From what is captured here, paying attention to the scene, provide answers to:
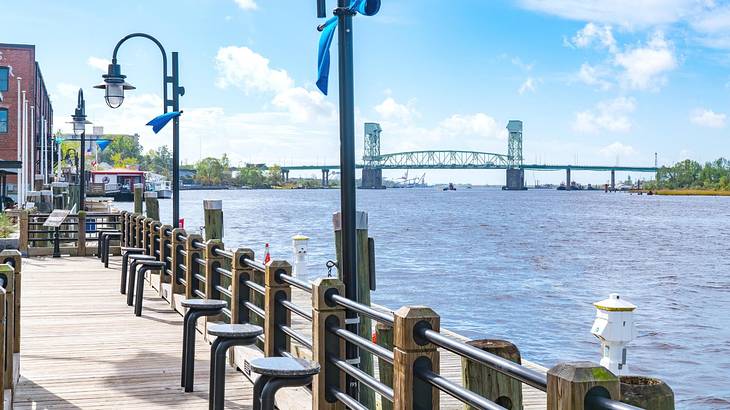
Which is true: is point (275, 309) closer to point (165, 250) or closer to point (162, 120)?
point (165, 250)

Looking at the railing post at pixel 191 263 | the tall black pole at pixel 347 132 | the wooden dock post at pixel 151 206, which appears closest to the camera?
the tall black pole at pixel 347 132

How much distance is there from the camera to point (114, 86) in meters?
17.1

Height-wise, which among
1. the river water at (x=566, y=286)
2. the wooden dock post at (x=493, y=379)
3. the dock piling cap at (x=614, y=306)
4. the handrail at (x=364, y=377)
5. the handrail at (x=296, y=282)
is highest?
the handrail at (x=296, y=282)

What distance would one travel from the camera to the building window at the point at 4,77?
186 ft

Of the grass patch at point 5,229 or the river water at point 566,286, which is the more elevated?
the grass patch at point 5,229

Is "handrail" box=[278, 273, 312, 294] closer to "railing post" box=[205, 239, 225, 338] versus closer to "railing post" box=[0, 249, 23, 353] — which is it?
"railing post" box=[0, 249, 23, 353]

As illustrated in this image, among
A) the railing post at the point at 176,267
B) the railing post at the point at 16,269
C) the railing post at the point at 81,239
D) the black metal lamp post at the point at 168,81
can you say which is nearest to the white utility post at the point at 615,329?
the railing post at the point at 16,269

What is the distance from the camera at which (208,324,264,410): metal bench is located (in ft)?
20.8

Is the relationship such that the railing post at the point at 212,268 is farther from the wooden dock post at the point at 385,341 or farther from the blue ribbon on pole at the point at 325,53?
the wooden dock post at the point at 385,341

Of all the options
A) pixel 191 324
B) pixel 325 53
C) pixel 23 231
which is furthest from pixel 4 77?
pixel 325 53

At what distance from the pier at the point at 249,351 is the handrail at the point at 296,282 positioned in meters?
0.02

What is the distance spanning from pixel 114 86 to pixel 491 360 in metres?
14.9

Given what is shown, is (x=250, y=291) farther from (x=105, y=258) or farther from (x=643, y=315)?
(x=643, y=315)

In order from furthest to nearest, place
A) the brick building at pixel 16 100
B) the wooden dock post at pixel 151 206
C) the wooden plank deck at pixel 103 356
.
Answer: the brick building at pixel 16 100, the wooden dock post at pixel 151 206, the wooden plank deck at pixel 103 356
